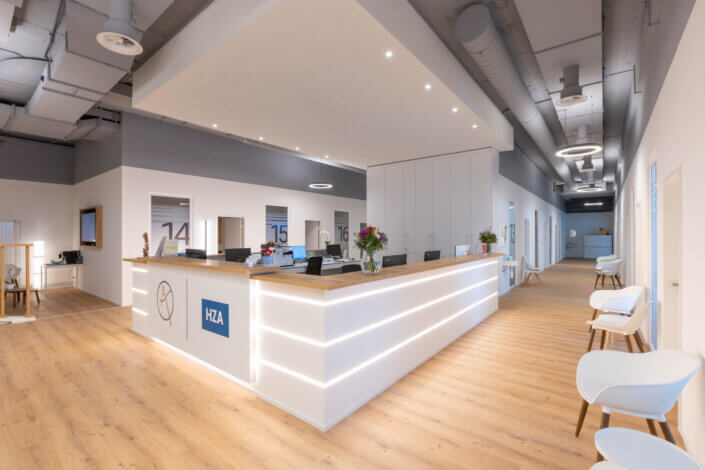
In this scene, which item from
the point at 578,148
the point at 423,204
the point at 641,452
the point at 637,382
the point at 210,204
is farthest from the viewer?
the point at 210,204

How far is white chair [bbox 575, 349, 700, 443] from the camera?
1.62 m

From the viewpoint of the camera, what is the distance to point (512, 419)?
2.60 metres

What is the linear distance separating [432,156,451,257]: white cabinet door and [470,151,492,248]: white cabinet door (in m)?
0.53

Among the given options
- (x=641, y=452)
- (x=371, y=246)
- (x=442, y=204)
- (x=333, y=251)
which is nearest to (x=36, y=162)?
(x=333, y=251)

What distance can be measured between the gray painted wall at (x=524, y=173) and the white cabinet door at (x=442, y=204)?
143 centimetres

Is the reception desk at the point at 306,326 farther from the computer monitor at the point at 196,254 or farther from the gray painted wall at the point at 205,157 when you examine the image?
the gray painted wall at the point at 205,157

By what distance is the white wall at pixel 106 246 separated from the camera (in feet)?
22.9

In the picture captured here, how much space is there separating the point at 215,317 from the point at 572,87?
19.7 feet

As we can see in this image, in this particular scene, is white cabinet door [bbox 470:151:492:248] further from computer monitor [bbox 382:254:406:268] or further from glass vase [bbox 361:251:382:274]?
glass vase [bbox 361:251:382:274]

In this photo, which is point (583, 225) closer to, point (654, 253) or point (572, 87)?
point (572, 87)

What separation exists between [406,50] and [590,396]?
326 centimetres

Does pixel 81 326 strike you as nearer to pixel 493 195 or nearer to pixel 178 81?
pixel 178 81

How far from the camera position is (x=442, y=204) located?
24.8 feet

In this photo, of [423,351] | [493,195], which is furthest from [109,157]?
[493,195]
